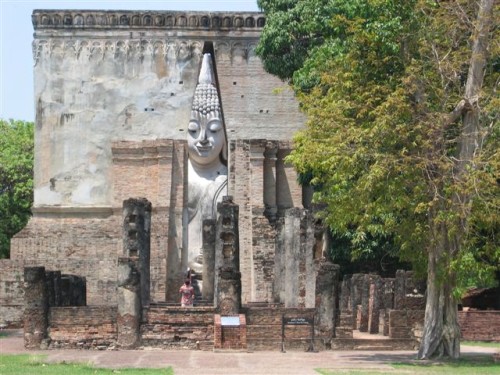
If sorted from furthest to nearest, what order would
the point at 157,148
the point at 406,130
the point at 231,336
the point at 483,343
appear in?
the point at 157,148, the point at 483,343, the point at 231,336, the point at 406,130

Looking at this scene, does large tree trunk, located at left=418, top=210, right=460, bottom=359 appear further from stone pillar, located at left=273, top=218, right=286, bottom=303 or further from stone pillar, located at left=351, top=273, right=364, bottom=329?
stone pillar, located at left=351, top=273, right=364, bottom=329

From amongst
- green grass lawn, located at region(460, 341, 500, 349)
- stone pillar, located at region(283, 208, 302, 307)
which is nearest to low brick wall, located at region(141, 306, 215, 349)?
stone pillar, located at region(283, 208, 302, 307)

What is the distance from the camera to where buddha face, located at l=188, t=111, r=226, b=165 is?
32.3 metres

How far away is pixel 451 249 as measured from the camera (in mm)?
20141

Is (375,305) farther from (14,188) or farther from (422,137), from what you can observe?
(14,188)

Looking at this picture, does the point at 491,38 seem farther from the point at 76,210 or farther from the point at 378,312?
the point at 76,210

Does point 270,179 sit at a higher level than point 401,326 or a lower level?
higher

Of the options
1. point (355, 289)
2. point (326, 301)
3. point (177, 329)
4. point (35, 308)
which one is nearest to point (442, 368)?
point (326, 301)

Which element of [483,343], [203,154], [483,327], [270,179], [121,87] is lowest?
[483,343]

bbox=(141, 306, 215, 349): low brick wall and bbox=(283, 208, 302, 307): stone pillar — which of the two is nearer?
bbox=(141, 306, 215, 349): low brick wall

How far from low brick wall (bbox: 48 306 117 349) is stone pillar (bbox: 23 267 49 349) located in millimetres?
186

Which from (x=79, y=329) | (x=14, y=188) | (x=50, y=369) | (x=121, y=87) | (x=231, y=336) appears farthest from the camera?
→ (x=14, y=188)

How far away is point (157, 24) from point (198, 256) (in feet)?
20.7

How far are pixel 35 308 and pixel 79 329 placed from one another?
937mm
